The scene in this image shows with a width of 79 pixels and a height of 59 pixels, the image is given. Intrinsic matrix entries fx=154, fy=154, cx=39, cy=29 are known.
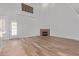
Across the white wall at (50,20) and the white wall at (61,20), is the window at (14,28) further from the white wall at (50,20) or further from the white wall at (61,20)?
the white wall at (61,20)

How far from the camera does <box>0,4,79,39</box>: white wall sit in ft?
12.2

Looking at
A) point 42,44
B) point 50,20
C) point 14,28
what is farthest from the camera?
point 50,20

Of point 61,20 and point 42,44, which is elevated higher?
point 61,20

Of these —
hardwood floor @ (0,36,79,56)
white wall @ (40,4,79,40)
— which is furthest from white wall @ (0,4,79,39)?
hardwood floor @ (0,36,79,56)

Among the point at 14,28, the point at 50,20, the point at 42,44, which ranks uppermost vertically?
the point at 50,20

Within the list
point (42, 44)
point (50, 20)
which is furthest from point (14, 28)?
point (50, 20)

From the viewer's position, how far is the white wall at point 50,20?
3707mm

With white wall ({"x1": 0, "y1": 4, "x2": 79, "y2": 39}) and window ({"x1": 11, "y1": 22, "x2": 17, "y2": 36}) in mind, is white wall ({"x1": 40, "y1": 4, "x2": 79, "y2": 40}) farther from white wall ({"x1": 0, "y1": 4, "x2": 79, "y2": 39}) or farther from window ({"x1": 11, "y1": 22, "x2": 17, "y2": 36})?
window ({"x1": 11, "y1": 22, "x2": 17, "y2": 36})

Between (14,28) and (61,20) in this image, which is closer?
(14,28)

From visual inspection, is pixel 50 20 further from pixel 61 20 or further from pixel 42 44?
pixel 42 44

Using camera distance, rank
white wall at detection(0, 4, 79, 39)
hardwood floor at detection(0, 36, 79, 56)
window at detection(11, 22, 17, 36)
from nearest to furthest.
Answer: hardwood floor at detection(0, 36, 79, 56) < window at detection(11, 22, 17, 36) < white wall at detection(0, 4, 79, 39)

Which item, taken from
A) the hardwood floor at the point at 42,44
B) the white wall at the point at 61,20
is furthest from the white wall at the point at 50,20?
the hardwood floor at the point at 42,44

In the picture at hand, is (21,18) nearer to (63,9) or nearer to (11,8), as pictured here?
(11,8)

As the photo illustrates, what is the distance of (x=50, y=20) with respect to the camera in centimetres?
387
